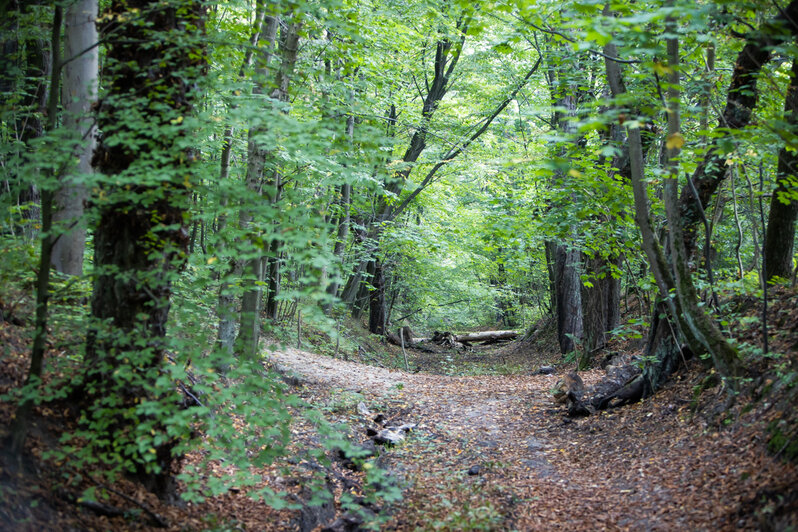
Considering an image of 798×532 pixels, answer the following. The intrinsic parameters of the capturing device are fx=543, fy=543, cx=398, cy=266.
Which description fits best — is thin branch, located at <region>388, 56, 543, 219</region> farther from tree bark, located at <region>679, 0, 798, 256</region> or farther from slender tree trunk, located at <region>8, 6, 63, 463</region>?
slender tree trunk, located at <region>8, 6, 63, 463</region>

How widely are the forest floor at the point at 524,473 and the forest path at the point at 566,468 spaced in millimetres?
18

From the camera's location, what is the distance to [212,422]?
3.68 metres

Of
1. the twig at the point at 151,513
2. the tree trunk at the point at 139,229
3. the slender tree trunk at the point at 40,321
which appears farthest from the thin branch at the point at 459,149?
the twig at the point at 151,513

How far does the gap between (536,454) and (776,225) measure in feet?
13.1

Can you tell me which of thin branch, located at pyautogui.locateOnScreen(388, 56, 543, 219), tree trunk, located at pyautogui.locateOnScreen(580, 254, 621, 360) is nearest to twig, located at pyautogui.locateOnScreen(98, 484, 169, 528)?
tree trunk, located at pyautogui.locateOnScreen(580, 254, 621, 360)

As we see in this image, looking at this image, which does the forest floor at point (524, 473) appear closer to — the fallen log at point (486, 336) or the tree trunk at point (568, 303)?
the tree trunk at point (568, 303)

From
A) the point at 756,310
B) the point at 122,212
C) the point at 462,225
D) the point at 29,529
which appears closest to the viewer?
the point at 29,529

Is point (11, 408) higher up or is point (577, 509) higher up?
point (11, 408)

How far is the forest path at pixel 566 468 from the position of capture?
4.36 meters

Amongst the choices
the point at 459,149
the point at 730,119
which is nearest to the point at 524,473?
the point at 730,119

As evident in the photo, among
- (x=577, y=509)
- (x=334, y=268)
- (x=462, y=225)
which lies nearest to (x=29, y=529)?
(x=334, y=268)

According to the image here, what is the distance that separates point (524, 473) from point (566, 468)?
48 centimetres

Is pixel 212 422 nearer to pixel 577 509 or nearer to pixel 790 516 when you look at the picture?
pixel 577 509

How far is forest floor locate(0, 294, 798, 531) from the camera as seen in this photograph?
3.68 m
